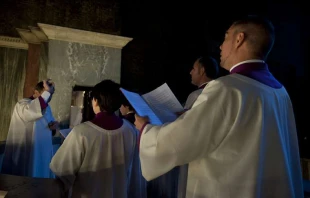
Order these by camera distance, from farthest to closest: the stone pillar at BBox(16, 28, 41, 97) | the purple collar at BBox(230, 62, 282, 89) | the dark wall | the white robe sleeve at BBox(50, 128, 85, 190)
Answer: the stone pillar at BBox(16, 28, 41, 97)
the dark wall
the white robe sleeve at BBox(50, 128, 85, 190)
the purple collar at BBox(230, 62, 282, 89)

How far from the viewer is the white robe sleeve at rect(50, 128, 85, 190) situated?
6.47 ft

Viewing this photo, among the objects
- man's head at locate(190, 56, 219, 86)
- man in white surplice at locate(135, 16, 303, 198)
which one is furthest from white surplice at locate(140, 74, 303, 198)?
man's head at locate(190, 56, 219, 86)

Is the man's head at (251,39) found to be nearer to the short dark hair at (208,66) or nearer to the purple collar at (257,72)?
the purple collar at (257,72)

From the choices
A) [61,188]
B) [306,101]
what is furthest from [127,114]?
[306,101]

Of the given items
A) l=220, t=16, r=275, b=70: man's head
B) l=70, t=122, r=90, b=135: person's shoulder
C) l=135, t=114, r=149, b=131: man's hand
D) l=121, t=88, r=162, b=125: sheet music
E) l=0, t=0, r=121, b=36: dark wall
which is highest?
l=0, t=0, r=121, b=36: dark wall

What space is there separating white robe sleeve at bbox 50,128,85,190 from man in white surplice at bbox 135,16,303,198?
76 centimetres

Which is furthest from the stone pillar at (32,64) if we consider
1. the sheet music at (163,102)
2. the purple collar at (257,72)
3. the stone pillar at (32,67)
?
the purple collar at (257,72)

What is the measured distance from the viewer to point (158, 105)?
178 cm

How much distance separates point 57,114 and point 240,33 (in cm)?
435

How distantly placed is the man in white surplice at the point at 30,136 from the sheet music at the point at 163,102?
2909mm

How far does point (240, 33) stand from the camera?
1481mm

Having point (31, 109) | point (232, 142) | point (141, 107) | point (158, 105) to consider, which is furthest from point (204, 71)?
point (31, 109)

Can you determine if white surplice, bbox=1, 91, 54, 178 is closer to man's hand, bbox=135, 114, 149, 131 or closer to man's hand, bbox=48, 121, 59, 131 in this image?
man's hand, bbox=48, 121, 59, 131

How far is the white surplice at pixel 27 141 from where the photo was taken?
A: 426 cm
